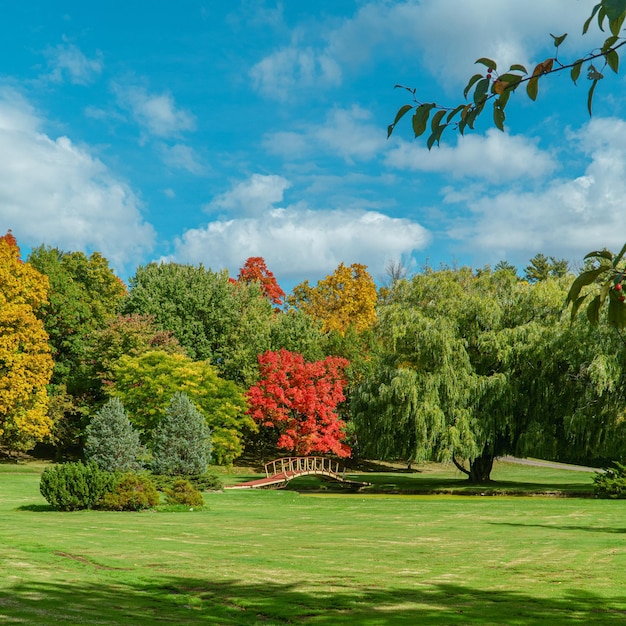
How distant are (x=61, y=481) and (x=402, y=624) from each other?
17.1 meters

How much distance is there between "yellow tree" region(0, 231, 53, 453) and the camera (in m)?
40.6

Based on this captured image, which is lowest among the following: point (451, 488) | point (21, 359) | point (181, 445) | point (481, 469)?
point (451, 488)

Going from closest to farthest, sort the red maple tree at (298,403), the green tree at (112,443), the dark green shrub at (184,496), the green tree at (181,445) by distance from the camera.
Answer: the dark green shrub at (184,496), the green tree at (112,443), the green tree at (181,445), the red maple tree at (298,403)

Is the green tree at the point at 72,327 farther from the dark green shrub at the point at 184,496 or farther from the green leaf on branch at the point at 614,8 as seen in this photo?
the green leaf on branch at the point at 614,8

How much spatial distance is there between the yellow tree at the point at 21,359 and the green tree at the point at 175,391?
4.35 m

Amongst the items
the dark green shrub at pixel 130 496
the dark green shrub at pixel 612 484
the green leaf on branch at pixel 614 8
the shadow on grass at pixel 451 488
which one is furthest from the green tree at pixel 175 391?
the green leaf on branch at pixel 614 8

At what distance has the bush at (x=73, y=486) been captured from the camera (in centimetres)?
2216

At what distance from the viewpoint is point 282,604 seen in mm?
8398

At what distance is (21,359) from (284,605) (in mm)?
36764

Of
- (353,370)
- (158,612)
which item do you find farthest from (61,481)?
(353,370)

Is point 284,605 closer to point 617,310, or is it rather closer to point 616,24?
point 617,310

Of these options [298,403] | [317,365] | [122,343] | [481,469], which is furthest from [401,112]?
[122,343]

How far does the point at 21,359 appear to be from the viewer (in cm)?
4153

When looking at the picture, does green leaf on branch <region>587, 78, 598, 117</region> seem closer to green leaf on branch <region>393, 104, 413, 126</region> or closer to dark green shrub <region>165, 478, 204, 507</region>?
green leaf on branch <region>393, 104, 413, 126</region>
